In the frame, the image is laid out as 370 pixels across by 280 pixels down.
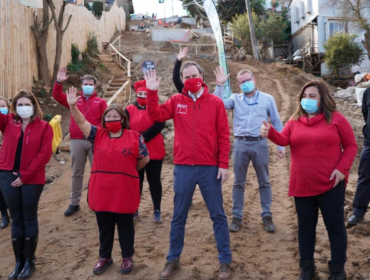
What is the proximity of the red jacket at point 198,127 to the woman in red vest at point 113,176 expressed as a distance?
1.24 ft

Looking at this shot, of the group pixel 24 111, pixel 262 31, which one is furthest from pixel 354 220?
pixel 262 31

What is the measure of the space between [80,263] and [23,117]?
1.68m

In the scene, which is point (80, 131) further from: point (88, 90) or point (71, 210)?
point (71, 210)

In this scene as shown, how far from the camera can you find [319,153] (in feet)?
12.0

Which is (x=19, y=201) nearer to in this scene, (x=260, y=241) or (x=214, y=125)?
(x=214, y=125)

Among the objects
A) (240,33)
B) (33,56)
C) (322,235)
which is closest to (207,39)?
(240,33)

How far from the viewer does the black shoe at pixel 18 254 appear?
13.6ft

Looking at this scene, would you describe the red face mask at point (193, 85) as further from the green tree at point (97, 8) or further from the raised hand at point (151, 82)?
the green tree at point (97, 8)

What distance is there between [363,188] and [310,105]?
1.96m

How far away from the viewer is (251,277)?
396cm

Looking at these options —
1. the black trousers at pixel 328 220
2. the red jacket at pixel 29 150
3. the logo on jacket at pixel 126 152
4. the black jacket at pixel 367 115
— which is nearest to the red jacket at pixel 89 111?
the red jacket at pixel 29 150

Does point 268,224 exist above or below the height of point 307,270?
above

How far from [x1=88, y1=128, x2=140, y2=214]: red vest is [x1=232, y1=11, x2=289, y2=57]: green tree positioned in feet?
86.1

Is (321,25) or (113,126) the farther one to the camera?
(321,25)
